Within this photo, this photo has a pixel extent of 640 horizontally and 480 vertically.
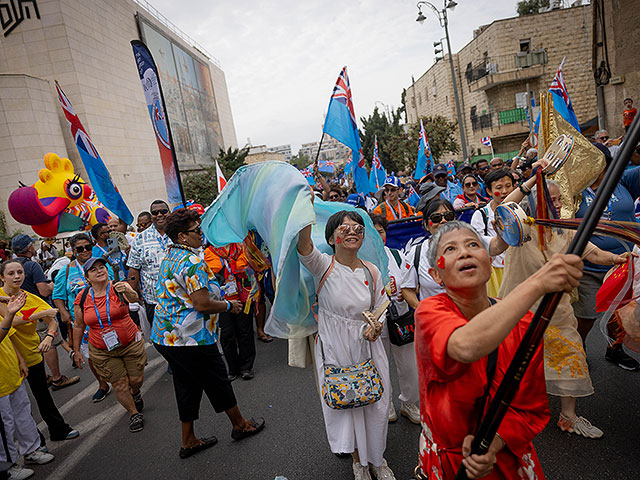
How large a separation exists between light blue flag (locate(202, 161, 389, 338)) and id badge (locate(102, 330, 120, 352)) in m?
1.95

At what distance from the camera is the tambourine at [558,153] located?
2174 mm

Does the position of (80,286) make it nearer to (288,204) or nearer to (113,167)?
(288,204)

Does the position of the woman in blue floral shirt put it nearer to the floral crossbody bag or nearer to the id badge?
the id badge

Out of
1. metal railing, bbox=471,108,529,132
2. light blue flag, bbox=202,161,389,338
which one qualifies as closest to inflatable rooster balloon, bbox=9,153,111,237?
light blue flag, bbox=202,161,389,338

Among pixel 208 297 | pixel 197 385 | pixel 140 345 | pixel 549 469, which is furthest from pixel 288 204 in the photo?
pixel 140 345

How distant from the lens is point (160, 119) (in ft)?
14.4

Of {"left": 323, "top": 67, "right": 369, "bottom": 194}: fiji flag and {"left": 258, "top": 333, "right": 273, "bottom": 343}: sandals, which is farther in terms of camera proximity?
{"left": 323, "top": 67, "right": 369, "bottom": 194}: fiji flag

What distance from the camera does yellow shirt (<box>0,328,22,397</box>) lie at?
3.11m

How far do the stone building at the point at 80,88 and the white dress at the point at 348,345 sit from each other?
69.4ft

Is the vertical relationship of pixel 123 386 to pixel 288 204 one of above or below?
below

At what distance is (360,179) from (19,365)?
233 inches

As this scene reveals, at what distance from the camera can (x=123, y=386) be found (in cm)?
388

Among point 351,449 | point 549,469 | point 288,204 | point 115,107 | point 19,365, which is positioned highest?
point 115,107

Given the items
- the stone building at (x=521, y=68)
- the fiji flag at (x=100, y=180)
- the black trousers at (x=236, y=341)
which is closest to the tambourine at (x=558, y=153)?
the black trousers at (x=236, y=341)
